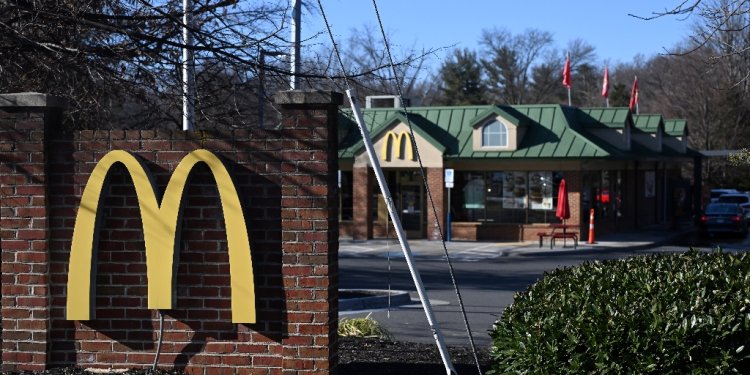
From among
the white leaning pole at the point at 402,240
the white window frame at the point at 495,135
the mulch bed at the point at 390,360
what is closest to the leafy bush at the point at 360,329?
the mulch bed at the point at 390,360

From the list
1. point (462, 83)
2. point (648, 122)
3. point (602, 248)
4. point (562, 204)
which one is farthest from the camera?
point (462, 83)

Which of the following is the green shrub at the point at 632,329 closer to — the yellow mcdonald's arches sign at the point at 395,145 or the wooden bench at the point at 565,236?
the wooden bench at the point at 565,236

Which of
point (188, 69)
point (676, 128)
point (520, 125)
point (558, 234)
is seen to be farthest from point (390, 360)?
point (676, 128)

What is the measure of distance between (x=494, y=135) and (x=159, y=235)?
29217 millimetres

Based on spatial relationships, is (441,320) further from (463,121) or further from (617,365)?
(463,121)

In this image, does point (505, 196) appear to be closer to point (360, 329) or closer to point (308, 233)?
point (360, 329)

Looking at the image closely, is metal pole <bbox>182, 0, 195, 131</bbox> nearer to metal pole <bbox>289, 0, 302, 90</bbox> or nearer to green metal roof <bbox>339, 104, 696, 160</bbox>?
metal pole <bbox>289, 0, 302, 90</bbox>

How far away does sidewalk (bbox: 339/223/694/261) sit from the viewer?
1270 inches

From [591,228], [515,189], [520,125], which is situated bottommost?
[591,228]

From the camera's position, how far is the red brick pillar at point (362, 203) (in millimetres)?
37375

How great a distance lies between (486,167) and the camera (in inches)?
1457

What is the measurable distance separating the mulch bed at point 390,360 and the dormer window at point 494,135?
1009 inches

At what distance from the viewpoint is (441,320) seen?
1642 centimetres

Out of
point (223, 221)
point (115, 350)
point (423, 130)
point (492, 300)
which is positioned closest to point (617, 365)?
point (223, 221)
